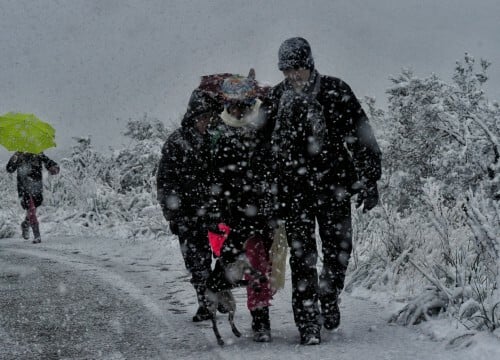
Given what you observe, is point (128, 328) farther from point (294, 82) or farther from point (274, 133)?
point (294, 82)

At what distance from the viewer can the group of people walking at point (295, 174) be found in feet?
11.6

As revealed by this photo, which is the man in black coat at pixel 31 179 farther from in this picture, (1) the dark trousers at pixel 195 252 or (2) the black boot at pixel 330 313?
(2) the black boot at pixel 330 313

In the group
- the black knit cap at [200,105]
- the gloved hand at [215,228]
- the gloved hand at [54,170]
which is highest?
the gloved hand at [54,170]

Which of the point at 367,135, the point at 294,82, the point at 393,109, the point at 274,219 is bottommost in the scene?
the point at 274,219

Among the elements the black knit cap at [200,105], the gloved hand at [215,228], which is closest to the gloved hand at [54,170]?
the black knit cap at [200,105]

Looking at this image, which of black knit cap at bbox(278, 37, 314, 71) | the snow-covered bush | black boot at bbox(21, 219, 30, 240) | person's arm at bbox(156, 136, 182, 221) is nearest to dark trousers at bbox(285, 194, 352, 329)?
the snow-covered bush

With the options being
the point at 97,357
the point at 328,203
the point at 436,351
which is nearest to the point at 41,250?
the point at 97,357

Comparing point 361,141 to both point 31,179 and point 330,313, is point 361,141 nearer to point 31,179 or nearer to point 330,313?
point 330,313

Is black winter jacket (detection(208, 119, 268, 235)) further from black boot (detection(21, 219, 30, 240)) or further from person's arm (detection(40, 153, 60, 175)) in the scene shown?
black boot (detection(21, 219, 30, 240))

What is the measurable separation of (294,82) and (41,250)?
25.4 ft

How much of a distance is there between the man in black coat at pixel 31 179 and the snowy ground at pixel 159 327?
3914 mm

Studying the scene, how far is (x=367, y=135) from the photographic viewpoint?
362 cm

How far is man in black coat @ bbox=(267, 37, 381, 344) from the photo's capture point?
351 cm

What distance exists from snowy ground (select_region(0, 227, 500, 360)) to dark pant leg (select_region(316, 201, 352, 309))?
297 mm
